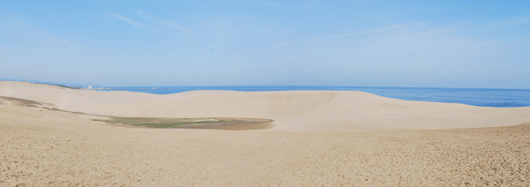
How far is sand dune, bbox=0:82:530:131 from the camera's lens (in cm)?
2289

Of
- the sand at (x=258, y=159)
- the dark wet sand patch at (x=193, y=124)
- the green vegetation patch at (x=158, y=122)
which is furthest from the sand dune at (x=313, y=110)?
the sand at (x=258, y=159)

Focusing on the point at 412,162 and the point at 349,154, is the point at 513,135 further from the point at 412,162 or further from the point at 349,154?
the point at 349,154

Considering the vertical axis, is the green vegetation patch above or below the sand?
below

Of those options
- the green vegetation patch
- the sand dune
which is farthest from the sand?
the sand dune

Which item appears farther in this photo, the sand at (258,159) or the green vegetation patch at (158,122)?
the green vegetation patch at (158,122)

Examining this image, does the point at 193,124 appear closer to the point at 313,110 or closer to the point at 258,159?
the point at 313,110

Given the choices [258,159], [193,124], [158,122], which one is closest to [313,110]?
[193,124]

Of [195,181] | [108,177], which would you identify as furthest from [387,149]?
[108,177]

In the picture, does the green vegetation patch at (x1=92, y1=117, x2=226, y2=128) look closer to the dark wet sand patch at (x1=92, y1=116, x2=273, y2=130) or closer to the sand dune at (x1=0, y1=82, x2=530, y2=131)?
the dark wet sand patch at (x1=92, y1=116, x2=273, y2=130)

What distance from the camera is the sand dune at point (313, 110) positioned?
901 inches

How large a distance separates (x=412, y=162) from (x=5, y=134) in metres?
14.3

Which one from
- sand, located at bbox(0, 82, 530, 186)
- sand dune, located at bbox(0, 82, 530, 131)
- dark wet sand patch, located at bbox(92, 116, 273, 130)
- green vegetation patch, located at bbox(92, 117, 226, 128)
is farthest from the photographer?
sand dune, located at bbox(0, 82, 530, 131)

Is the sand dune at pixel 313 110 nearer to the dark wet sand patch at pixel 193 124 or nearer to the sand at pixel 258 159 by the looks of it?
the dark wet sand patch at pixel 193 124

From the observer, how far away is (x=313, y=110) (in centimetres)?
3262
